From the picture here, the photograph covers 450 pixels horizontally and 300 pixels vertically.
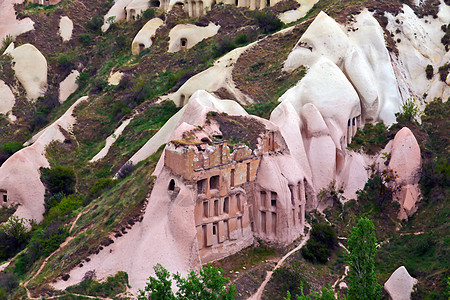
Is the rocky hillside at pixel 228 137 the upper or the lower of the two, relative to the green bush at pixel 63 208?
upper

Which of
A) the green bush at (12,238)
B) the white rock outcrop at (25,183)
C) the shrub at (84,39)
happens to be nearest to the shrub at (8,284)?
the green bush at (12,238)

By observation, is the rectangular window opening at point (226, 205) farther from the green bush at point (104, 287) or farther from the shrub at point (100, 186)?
the shrub at point (100, 186)

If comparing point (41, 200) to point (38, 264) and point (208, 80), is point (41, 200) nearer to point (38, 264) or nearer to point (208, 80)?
point (38, 264)

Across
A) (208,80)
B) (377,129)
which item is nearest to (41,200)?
Result: (208,80)

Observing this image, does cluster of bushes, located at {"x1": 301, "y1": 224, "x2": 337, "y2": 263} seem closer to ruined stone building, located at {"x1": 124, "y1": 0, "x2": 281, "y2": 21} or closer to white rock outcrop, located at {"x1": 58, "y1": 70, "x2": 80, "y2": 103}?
ruined stone building, located at {"x1": 124, "y1": 0, "x2": 281, "y2": 21}

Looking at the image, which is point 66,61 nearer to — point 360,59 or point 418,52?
point 360,59

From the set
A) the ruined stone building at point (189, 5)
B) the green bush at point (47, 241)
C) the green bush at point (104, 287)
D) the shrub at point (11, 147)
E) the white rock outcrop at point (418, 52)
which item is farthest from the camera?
the ruined stone building at point (189, 5)

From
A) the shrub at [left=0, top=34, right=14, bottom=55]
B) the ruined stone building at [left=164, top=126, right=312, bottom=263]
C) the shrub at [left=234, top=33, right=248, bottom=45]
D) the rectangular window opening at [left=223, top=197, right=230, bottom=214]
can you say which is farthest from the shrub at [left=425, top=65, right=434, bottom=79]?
the shrub at [left=0, top=34, right=14, bottom=55]
